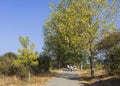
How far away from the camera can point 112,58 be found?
2820 centimetres

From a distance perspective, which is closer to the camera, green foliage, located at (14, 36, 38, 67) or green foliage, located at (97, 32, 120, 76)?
green foliage, located at (97, 32, 120, 76)

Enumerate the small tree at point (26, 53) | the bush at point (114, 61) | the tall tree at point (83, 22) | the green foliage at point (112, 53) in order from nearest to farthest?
the bush at point (114, 61)
the green foliage at point (112, 53)
the small tree at point (26, 53)
the tall tree at point (83, 22)

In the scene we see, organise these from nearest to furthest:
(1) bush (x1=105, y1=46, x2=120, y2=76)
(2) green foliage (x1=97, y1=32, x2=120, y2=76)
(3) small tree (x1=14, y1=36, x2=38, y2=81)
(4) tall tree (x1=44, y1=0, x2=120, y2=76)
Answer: (1) bush (x1=105, y1=46, x2=120, y2=76), (2) green foliage (x1=97, y1=32, x2=120, y2=76), (3) small tree (x1=14, y1=36, x2=38, y2=81), (4) tall tree (x1=44, y1=0, x2=120, y2=76)

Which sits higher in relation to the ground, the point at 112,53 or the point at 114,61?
the point at 112,53

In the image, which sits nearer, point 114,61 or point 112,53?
point 114,61

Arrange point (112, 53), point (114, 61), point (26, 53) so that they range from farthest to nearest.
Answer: point (26, 53)
point (112, 53)
point (114, 61)

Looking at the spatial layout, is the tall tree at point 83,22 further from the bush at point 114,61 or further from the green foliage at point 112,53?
the bush at point 114,61

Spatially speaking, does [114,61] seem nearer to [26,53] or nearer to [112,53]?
[112,53]

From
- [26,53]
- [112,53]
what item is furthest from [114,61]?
[26,53]

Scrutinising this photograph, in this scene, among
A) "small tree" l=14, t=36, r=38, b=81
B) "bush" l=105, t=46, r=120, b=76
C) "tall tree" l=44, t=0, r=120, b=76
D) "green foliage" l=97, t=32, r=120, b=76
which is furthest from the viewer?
"tall tree" l=44, t=0, r=120, b=76

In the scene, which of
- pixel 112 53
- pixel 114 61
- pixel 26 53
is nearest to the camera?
pixel 114 61

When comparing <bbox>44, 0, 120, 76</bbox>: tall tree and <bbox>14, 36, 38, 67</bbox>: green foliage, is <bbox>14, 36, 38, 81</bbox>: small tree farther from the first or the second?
<bbox>44, 0, 120, 76</bbox>: tall tree

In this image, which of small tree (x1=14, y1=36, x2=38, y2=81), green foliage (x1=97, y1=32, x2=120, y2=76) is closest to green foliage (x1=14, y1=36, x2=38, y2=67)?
small tree (x1=14, y1=36, x2=38, y2=81)

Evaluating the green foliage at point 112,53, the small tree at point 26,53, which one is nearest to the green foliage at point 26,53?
the small tree at point 26,53
